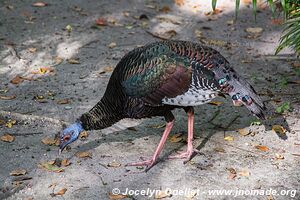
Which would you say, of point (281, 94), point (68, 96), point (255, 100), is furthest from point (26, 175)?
point (281, 94)

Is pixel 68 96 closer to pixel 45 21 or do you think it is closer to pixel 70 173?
pixel 70 173

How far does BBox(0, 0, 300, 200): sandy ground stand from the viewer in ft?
14.6

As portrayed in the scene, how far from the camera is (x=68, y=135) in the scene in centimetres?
479

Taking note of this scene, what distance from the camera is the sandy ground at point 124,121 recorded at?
4.46m

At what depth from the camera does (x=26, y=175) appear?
179 inches

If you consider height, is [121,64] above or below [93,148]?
above

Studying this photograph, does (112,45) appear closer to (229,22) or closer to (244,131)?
(229,22)

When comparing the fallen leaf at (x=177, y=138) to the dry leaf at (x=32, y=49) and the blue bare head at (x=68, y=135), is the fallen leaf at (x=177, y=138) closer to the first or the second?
the blue bare head at (x=68, y=135)

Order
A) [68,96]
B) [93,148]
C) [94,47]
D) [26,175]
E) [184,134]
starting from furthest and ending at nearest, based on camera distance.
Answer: [94,47]
[68,96]
[184,134]
[93,148]
[26,175]

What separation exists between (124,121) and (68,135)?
3.15 feet

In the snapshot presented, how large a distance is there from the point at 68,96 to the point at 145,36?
222 centimetres

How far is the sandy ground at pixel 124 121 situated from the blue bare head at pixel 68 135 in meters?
0.16

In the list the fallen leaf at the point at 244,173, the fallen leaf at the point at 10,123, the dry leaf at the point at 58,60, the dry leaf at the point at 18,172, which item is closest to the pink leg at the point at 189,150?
the fallen leaf at the point at 244,173

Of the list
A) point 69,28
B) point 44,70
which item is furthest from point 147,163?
point 69,28
